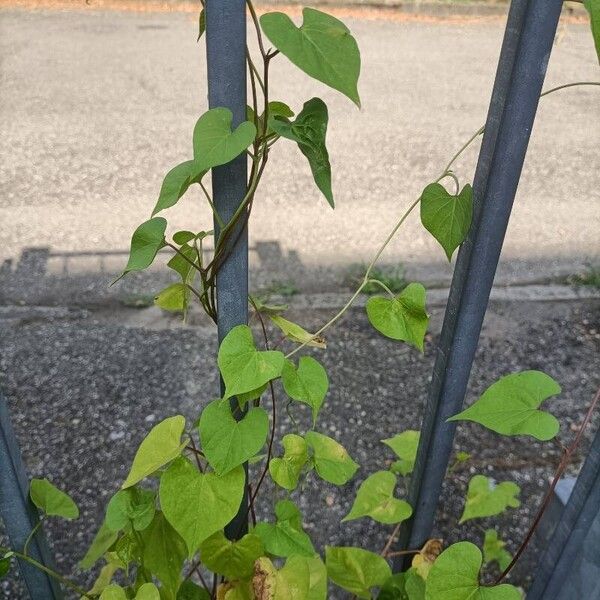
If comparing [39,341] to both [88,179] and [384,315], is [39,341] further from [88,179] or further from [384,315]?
[384,315]

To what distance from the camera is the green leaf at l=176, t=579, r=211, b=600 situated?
0.93 metres

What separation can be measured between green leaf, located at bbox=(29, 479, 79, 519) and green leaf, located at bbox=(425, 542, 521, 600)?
0.49 metres

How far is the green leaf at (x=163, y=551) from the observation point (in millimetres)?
809

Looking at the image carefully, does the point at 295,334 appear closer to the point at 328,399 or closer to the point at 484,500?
the point at 484,500

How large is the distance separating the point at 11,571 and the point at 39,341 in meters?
0.89

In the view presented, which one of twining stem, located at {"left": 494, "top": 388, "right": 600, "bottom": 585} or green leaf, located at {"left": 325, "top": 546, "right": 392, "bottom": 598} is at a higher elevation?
twining stem, located at {"left": 494, "top": 388, "right": 600, "bottom": 585}

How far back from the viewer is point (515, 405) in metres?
0.73

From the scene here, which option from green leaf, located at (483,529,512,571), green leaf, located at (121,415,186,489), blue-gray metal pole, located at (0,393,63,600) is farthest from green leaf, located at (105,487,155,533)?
green leaf, located at (483,529,512,571)

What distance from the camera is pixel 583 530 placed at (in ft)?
2.85

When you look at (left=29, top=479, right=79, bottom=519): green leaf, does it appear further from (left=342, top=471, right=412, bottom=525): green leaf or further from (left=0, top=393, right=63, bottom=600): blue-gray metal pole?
(left=342, top=471, right=412, bottom=525): green leaf

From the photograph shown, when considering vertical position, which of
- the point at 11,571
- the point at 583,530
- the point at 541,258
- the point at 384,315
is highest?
the point at 384,315

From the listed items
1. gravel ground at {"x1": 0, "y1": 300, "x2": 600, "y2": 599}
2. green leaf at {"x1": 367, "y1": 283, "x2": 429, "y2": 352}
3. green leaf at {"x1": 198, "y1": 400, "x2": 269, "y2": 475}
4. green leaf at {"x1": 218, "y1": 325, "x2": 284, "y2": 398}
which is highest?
green leaf at {"x1": 367, "y1": 283, "x2": 429, "y2": 352}

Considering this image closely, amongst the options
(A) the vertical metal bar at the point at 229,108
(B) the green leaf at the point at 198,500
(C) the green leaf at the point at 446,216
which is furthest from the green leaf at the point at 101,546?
(C) the green leaf at the point at 446,216

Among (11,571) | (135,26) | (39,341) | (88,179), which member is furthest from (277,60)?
(11,571)
